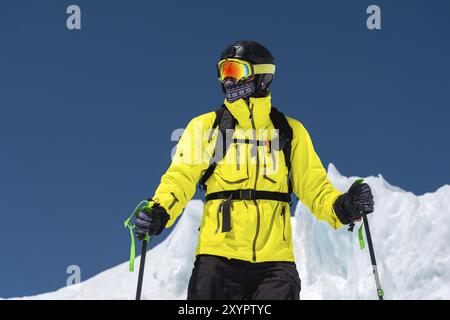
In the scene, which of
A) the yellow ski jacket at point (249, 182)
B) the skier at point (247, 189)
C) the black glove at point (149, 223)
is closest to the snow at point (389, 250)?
the yellow ski jacket at point (249, 182)

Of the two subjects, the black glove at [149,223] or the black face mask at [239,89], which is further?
the black face mask at [239,89]

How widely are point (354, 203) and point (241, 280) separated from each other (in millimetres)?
1221

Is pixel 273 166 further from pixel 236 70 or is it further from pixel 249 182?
pixel 236 70

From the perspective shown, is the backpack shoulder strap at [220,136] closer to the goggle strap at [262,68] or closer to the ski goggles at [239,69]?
the ski goggles at [239,69]

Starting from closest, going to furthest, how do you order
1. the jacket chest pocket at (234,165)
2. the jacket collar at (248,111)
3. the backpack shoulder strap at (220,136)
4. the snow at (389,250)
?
the jacket chest pocket at (234,165)
the backpack shoulder strap at (220,136)
the jacket collar at (248,111)
the snow at (389,250)

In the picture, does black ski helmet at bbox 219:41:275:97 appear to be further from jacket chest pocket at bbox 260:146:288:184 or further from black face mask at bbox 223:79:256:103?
jacket chest pocket at bbox 260:146:288:184

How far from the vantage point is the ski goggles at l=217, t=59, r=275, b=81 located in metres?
5.93

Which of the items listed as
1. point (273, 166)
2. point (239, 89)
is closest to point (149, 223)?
point (273, 166)

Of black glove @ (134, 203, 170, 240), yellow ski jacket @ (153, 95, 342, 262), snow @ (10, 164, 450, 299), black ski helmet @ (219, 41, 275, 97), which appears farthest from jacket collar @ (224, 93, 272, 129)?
snow @ (10, 164, 450, 299)

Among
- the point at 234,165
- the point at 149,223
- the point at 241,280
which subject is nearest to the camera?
the point at 149,223

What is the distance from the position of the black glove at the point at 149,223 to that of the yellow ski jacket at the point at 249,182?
0.20 m

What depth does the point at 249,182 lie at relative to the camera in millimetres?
5547

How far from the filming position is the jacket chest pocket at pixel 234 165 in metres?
5.57

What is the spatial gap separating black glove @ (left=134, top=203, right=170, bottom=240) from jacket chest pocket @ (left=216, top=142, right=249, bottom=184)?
772mm
